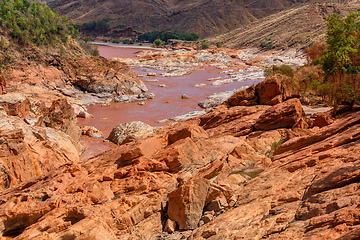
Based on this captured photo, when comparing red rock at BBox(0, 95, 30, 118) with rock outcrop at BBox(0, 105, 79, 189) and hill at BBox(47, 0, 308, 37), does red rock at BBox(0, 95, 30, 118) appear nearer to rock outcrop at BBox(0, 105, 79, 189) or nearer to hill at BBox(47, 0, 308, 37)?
rock outcrop at BBox(0, 105, 79, 189)

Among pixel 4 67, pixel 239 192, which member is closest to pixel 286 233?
pixel 239 192

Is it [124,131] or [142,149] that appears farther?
[124,131]

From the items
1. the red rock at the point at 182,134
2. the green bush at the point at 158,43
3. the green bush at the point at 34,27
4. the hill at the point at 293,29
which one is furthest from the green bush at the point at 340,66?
the green bush at the point at 158,43

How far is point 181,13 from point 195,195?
165 meters

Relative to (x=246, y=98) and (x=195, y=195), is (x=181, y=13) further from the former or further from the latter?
(x=195, y=195)

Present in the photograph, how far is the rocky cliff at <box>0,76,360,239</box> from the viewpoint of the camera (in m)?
7.65

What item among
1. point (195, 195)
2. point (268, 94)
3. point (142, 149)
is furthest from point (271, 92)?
point (195, 195)

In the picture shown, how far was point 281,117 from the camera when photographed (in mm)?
18297

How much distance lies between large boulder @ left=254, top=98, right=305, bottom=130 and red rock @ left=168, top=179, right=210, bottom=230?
9.67 m

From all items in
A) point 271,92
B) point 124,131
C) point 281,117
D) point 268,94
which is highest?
point 271,92

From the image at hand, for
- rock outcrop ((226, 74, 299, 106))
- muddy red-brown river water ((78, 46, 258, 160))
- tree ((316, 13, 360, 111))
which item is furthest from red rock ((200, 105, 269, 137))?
muddy red-brown river water ((78, 46, 258, 160))

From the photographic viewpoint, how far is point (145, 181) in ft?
33.8

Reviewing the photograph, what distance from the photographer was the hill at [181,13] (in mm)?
149750

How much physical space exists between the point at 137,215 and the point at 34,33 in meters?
47.9
